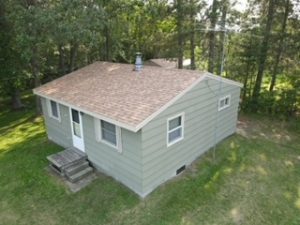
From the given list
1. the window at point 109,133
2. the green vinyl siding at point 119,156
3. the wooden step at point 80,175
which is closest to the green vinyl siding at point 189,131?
the green vinyl siding at point 119,156

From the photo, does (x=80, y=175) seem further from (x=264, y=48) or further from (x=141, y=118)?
(x=264, y=48)

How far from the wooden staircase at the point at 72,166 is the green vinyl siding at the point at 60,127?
1076mm

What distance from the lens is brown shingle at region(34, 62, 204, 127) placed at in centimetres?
679

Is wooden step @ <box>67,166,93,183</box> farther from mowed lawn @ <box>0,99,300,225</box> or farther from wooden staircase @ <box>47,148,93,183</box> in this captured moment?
mowed lawn @ <box>0,99,300,225</box>

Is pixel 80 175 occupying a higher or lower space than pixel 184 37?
lower

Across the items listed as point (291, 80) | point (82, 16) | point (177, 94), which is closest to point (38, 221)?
point (177, 94)

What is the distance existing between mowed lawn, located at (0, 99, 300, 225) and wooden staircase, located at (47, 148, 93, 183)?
14.6 inches

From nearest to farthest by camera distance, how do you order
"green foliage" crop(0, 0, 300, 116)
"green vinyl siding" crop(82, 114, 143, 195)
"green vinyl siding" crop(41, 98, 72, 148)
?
"green vinyl siding" crop(82, 114, 143, 195)
"green vinyl siding" crop(41, 98, 72, 148)
"green foliage" crop(0, 0, 300, 116)

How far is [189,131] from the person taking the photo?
820 centimetres

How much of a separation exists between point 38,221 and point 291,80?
12.9 meters

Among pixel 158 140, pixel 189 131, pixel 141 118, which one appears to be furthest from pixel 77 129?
pixel 189 131

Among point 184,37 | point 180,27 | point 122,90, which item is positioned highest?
point 180,27

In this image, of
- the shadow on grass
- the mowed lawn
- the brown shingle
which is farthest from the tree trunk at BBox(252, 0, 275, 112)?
the shadow on grass

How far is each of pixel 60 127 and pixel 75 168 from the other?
2.41 metres
